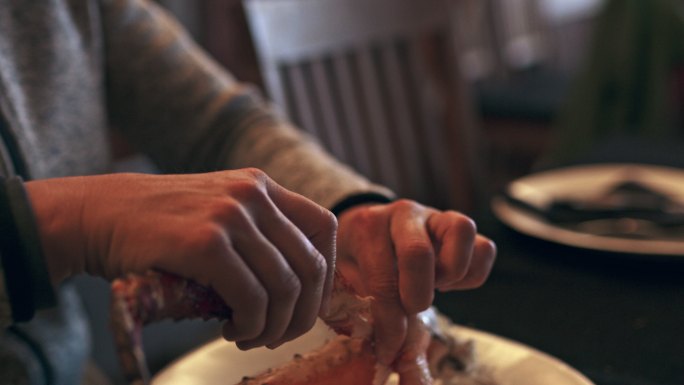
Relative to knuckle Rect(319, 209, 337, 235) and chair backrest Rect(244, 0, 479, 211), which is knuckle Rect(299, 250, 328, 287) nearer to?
knuckle Rect(319, 209, 337, 235)

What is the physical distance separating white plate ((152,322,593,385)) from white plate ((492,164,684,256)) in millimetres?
225

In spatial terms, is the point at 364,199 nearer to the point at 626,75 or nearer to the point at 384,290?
the point at 384,290

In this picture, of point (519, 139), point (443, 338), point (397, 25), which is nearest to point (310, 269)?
point (443, 338)

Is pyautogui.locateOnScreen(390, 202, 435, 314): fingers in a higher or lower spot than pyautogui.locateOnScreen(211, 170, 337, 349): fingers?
lower

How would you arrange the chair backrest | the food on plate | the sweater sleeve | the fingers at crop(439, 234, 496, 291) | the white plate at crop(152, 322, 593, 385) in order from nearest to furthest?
the food on plate, the white plate at crop(152, 322, 593, 385), the fingers at crop(439, 234, 496, 291), the sweater sleeve, the chair backrest

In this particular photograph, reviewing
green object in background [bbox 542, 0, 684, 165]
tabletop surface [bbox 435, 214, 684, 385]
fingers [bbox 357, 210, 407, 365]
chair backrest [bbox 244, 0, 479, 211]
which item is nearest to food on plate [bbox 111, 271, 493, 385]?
fingers [bbox 357, 210, 407, 365]

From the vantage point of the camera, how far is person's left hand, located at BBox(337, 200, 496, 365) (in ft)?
1.48

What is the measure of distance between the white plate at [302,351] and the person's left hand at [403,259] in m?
0.04

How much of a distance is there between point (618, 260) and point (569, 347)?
15cm

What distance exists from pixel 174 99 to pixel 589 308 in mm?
438

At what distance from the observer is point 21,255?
33 cm

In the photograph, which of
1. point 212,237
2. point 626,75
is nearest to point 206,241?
point 212,237

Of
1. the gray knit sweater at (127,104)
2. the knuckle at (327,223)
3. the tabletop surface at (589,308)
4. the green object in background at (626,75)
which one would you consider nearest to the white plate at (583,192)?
the tabletop surface at (589,308)

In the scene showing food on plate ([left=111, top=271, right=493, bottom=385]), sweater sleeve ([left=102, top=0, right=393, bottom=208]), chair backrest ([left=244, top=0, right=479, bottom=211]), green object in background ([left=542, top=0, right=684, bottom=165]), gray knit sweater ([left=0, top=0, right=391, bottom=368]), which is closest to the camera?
food on plate ([left=111, top=271, right=493, bottom=385])
